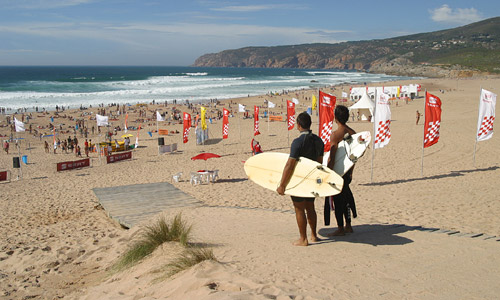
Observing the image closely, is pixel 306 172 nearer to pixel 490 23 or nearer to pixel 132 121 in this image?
pixel 132 121

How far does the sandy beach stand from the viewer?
353 cm

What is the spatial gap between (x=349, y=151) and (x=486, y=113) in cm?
844

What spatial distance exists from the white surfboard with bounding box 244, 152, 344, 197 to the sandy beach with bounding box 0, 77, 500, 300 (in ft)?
2.31

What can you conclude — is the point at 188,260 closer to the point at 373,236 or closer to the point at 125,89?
the point at 373,236

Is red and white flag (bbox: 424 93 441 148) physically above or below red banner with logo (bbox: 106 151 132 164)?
above

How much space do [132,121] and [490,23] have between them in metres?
194

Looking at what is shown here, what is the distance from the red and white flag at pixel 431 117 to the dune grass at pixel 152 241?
26.1 ft

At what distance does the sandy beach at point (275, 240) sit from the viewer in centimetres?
353

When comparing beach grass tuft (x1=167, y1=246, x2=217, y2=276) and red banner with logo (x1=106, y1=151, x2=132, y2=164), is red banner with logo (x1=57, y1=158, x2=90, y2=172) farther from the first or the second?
beach grass tuft (x1=167, y1=246, x2=217, y2=276)

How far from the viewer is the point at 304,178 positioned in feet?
14.2

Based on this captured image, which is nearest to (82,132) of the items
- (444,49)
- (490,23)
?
(444,49)

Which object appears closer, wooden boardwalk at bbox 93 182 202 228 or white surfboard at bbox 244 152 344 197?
white surfboard at bbox 244 152 344 197

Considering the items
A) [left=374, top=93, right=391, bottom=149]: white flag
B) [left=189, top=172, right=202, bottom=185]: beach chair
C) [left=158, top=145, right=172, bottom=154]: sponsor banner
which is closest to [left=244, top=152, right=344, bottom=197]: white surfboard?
[left=374, top=93, right=391, bottom=149]: white flag

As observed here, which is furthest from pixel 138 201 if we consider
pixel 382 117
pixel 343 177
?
pixel 382 117
